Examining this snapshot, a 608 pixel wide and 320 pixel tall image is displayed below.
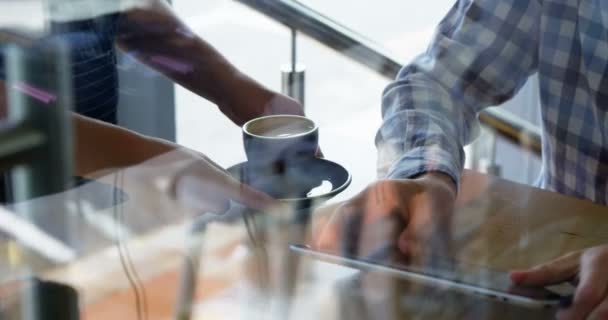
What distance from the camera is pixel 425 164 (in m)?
0.72

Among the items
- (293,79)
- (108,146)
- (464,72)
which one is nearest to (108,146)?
(108,146)

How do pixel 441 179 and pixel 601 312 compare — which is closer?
pixel 601 312

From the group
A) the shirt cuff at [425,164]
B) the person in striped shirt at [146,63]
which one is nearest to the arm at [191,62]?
the person in striped shirt at [146,63]

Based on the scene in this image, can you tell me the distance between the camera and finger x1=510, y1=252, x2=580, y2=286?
0.52 meters

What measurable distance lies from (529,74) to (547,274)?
42cm

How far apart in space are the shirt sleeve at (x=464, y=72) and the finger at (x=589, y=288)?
0.24 meters

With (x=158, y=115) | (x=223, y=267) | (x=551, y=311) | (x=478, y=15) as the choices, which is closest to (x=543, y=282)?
(x=551, y=311)

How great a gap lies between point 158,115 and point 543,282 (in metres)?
0.30

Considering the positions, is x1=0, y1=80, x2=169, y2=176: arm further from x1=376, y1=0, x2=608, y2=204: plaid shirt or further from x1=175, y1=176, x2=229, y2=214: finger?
x1=376, y1=0, x2=608, y2=204: plaid shirt

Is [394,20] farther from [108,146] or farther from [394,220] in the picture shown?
[108,146]

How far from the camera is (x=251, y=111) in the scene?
2.24 ft

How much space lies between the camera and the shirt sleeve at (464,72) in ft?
2.64

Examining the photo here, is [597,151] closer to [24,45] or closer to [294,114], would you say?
[294,114]

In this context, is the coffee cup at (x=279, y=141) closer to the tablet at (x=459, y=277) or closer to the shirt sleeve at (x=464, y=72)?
the tablet at (x=459, y=277)
